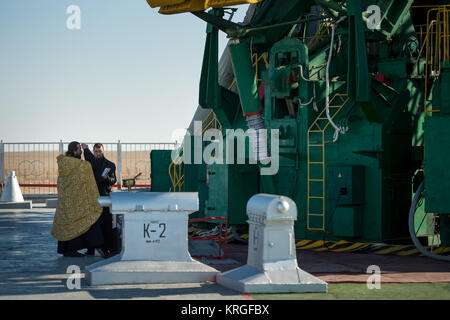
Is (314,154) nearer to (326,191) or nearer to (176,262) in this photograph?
→ (326,191)

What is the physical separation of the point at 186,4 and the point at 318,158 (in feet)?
14.2

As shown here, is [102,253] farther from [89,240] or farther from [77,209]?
[77,209]

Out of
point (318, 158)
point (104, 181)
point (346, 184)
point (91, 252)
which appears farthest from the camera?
point (318, 158)

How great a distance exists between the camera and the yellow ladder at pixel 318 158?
49.9 ft

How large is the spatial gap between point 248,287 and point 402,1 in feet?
28.0

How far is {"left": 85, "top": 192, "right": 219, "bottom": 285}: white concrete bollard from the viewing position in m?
10.4

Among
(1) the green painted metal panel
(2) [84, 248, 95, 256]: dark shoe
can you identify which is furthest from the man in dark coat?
(1) the green painted metal panel

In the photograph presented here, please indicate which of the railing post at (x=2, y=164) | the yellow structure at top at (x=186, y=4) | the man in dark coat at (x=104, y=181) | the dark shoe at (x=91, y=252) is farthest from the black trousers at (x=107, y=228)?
the railing post at (x=2, y=164)

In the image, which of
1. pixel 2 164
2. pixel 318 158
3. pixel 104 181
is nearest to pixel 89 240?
pixel 104 181

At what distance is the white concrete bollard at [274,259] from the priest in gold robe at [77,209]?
13.1 ft

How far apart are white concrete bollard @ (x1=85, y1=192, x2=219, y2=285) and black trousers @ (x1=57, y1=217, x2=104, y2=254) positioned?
8.39 ft

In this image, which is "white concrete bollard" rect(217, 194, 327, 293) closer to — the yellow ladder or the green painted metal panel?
the green painted metal panel

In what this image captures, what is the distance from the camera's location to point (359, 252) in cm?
1445

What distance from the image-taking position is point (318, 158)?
1528 cm
